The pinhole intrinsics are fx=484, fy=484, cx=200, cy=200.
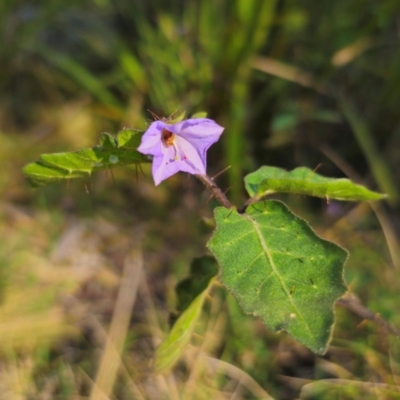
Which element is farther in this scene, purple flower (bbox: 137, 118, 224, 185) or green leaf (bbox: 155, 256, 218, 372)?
green leaf (bbox: 155, 256, 218, 372)

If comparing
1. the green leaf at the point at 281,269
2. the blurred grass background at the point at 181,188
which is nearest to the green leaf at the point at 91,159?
the green leaf at the point at 281,269

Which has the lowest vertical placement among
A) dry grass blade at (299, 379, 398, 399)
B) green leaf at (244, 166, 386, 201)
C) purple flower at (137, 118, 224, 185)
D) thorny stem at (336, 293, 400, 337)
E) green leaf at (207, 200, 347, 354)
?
dry grass blade at (299, 379, 398, 399)

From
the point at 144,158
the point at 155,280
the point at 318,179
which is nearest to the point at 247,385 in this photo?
the point at 155,280

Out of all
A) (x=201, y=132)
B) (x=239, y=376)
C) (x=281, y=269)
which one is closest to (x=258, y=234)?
(x=281, y=269)

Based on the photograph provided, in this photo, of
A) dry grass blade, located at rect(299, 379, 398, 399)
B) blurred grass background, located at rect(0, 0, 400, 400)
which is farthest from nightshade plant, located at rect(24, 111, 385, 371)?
dry grass blade, located at rect(299, 379, 398, 399)

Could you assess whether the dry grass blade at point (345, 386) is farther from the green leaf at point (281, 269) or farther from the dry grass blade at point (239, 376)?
the green leaf at point (281, 269)

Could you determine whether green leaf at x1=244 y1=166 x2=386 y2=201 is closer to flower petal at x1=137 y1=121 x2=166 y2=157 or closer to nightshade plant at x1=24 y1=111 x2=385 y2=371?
nightshade plant at x1=24 y1=111 x2=385 y2=371

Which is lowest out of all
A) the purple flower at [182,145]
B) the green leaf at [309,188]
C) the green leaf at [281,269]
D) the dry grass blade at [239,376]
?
the dry grass blade at [239,376]
